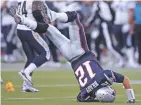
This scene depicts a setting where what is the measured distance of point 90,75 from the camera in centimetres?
1095

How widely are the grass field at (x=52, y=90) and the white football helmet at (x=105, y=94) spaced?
129 mm

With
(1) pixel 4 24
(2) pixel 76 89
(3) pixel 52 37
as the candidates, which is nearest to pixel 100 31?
(1) pixel 4 24

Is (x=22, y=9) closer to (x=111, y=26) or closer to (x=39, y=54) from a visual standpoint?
(x=39, y=54)

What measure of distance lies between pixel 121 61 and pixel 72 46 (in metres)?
11.0

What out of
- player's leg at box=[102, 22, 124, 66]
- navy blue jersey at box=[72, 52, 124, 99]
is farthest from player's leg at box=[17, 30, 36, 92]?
player's leg at box=[102, 22, 124, 66]

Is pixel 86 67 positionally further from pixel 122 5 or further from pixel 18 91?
pixel 122 5

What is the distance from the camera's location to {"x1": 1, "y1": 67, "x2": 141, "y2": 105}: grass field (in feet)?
36.6

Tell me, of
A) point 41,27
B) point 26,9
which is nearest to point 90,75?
point 41,27

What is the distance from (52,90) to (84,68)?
8.31 feet

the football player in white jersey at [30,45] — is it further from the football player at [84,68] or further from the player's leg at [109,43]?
the player's leg at [109,43]

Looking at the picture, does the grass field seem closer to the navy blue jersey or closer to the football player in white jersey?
the navy blue jersey

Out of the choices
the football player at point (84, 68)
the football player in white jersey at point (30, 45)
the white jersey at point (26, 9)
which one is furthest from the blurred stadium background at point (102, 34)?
the football player at point (84, 68)

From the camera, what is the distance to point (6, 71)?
1942 centimetres

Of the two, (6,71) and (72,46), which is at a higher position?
(72,46)
